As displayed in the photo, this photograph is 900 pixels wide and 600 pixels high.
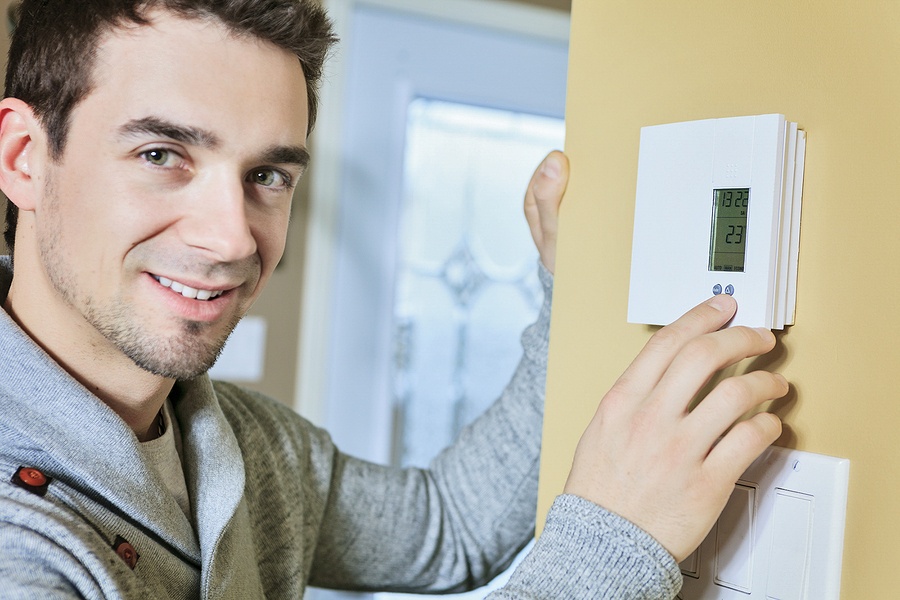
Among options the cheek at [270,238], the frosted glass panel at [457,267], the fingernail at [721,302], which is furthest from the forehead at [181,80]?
the frosted glass panel at [457,267]

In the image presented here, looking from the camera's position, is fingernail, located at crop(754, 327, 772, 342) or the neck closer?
fingernail, located at crop(754, 327, 772, 342)

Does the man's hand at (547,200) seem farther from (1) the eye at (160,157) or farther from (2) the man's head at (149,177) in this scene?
(1) the eye at (160,157)

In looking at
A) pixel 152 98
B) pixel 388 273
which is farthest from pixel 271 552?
pixel 388 273

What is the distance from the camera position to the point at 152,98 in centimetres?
70

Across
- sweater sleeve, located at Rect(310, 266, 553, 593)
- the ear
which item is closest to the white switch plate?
sweater sleeve, located at Rect(310, 266, 553, 593)

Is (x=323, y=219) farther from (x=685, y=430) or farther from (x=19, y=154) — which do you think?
(x=685, y=430)

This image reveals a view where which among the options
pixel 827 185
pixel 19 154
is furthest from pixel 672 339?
pixel 19 154

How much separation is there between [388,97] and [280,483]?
1165 mm

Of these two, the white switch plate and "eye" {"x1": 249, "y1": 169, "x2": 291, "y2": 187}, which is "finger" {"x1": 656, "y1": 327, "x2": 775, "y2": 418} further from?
"eye" {"x1": 249, "y1": 169, "x2": 291, "y2": 187}

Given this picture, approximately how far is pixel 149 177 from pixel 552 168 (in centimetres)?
41

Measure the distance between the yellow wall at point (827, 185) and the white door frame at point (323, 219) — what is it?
3.95ft

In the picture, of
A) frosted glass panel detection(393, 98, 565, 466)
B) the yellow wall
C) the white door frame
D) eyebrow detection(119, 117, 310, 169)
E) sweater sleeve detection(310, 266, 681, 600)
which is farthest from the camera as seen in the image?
frosted glass panel detection(393, 98, 565, 466)

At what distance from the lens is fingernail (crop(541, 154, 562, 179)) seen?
29.3 inches

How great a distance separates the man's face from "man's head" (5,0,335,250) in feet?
0.05
